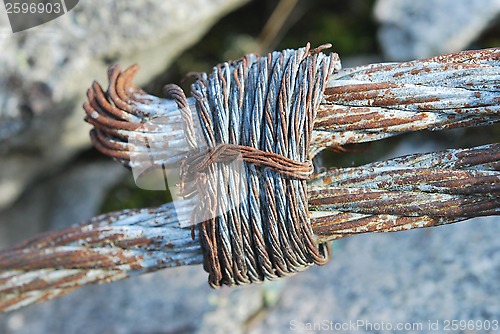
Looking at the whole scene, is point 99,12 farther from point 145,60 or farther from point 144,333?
point 144,333

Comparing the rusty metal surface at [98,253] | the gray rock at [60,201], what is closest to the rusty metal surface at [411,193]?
the rusty metal surface at [98,253]

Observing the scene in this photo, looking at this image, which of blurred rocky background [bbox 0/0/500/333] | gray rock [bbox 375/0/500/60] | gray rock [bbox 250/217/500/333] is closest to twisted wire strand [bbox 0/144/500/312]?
blurred rocky background [bbox 0/0/500/333]

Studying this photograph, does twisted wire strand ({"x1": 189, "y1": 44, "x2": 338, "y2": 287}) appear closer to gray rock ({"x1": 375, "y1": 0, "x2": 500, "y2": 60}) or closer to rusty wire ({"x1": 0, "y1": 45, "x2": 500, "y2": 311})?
rusty wire ({"x1": 0, "y1": 45, "x2": 500, "y2": 311})

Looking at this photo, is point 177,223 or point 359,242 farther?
point 359,242

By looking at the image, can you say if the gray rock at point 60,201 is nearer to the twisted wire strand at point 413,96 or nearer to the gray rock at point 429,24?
the gray rock at point 429,24

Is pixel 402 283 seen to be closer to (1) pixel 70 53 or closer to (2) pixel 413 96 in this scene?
(2) pixel 413 96

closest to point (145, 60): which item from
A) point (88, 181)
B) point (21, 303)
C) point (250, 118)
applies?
point (88, 181)
